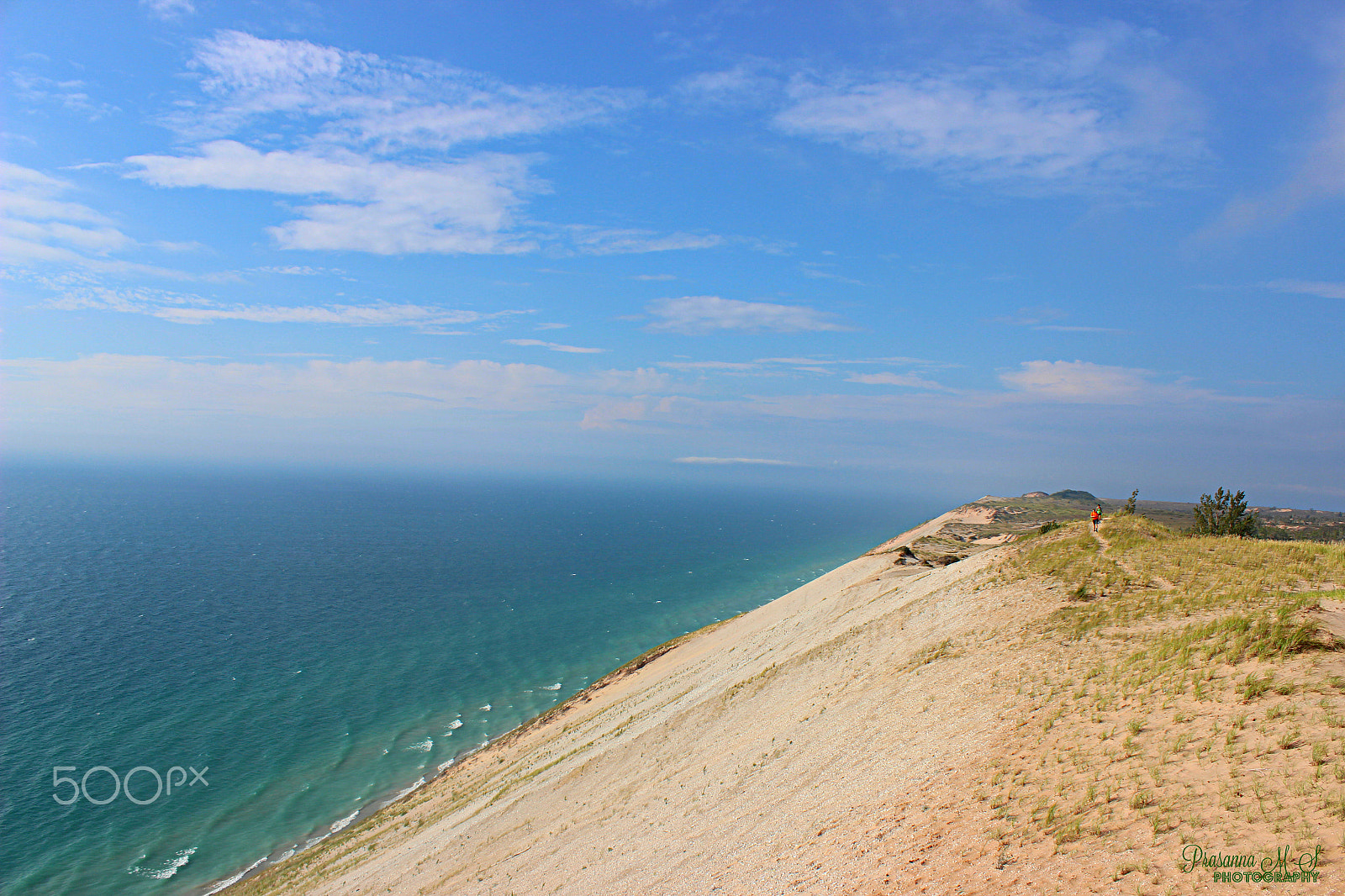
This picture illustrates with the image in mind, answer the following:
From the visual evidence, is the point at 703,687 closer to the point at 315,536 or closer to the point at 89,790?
the point at 89,790

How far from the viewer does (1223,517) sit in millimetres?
47031

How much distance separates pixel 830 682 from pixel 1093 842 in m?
16.3

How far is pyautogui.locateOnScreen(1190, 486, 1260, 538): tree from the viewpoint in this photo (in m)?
45.4

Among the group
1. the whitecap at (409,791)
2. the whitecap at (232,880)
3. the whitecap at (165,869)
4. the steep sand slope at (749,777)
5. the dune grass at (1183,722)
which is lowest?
the whitecap at (165,869)

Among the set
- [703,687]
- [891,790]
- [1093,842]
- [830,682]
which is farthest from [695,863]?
[703,687]

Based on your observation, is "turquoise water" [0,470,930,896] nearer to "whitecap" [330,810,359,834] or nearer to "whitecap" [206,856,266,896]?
"whitecap" [330,810,359,834]

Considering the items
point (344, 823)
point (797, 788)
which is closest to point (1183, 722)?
point (797, 788)

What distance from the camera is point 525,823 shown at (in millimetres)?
25156

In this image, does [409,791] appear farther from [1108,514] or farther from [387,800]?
[1108,514]

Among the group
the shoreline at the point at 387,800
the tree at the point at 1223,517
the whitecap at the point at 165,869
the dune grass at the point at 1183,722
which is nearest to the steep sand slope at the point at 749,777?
the dune grass at the point at 1183,722

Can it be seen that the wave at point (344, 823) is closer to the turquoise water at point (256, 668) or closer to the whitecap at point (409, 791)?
the turquoise water at point (256, 668)

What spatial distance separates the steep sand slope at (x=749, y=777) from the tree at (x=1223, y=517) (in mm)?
28907

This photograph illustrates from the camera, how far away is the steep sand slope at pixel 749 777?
14.4 m

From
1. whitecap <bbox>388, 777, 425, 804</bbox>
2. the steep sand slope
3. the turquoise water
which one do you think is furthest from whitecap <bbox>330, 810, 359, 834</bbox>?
the steep sand slope
